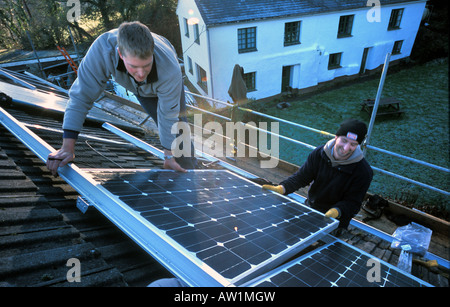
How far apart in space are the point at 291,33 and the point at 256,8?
3538mm

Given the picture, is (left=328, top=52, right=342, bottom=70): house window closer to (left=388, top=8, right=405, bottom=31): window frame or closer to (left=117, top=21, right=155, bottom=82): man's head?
(left=388, top=8, right=405, bottom=31): window frame

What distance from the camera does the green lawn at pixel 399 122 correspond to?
33.3ft

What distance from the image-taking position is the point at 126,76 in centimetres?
291

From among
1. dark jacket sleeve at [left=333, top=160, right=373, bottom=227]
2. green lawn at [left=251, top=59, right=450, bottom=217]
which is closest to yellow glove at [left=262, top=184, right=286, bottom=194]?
dark jacket sleeve at [left=333, top=160, right=373, bottom=227]

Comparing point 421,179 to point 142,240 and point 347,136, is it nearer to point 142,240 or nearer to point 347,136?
point 347,136

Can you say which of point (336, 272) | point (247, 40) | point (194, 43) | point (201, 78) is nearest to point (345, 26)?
point (247, 40)

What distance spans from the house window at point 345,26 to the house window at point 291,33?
4384 millimetres

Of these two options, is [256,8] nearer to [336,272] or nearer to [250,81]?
[250,81]

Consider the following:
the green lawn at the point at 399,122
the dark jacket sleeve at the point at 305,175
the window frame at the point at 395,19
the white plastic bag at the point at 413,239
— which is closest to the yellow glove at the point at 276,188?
the dark jacket sleeve at the point at 305,175

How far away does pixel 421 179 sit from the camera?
1029cm

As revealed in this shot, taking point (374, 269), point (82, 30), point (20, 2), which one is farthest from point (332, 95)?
point (82, 30)

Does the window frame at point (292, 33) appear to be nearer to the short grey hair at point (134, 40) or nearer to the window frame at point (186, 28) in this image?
the window frame at point (186, 28)

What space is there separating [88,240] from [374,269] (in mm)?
2469

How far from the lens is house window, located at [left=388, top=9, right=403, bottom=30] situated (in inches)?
897
